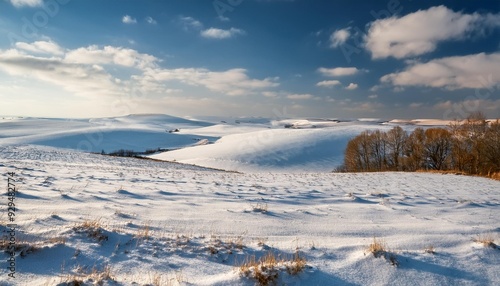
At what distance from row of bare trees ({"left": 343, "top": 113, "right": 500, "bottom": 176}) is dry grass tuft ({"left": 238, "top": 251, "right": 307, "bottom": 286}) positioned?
112 ft

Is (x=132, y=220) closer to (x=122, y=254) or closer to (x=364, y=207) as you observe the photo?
(x=122, y=254)

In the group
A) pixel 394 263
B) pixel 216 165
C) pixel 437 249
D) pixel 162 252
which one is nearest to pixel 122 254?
pixel 162 252

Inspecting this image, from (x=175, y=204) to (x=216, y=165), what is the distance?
52617 millimetres

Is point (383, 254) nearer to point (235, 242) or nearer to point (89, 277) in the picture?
point (235, 242)

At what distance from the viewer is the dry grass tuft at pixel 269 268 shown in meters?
4.48

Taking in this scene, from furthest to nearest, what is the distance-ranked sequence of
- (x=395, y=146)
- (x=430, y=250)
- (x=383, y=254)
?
(x=395, y=146), (x=430, y=250), (x=383, y=254)

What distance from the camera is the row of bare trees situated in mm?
39875

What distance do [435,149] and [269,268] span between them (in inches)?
2239

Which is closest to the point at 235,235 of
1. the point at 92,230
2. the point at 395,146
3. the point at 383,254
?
the point at 92,230

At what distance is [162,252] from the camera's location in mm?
5430

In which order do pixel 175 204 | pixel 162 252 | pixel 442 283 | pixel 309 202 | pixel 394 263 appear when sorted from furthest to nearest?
1. pixel 309 202
2. pixel 175 204
3. pixel 162 252
4. pixel 394 263
5. pixel 442 283

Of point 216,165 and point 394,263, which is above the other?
point 394,263

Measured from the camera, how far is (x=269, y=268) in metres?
4.65

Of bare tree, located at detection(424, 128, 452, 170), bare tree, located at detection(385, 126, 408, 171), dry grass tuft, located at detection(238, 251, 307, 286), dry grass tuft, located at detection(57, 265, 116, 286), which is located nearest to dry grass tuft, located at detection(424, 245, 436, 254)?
dry grass tuft, located at detection(238, 251, 307, 286)
